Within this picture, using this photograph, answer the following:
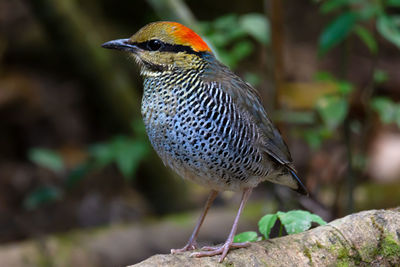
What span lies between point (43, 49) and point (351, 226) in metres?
6.65

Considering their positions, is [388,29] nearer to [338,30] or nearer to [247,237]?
[338,30]

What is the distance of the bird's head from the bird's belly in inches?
12.3

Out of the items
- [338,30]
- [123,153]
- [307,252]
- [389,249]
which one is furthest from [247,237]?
[123,153]

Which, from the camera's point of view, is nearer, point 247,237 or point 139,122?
point 247,237

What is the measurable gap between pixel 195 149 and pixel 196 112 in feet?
0.69

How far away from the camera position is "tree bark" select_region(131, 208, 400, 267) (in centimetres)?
267

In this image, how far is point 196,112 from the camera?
2973 millimetres

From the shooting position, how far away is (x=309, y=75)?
935cm

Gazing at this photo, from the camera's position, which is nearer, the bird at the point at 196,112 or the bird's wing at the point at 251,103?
the bird at the point at 196,112

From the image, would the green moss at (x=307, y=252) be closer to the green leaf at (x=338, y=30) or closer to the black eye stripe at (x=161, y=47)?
the black eye stripe at (x=161, y=47)

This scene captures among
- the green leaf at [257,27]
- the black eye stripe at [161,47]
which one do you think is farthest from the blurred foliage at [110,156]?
the black eye stripe at [161,47]

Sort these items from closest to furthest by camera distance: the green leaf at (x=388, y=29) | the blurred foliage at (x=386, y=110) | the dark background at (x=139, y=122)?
the green leaf at (x=388, y=29) < the blurred foliage at (x=386, y=110) < the dark background at (x=139, y=122)

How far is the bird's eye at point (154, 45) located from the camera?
121 inches

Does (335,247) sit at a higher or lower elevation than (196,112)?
lower
